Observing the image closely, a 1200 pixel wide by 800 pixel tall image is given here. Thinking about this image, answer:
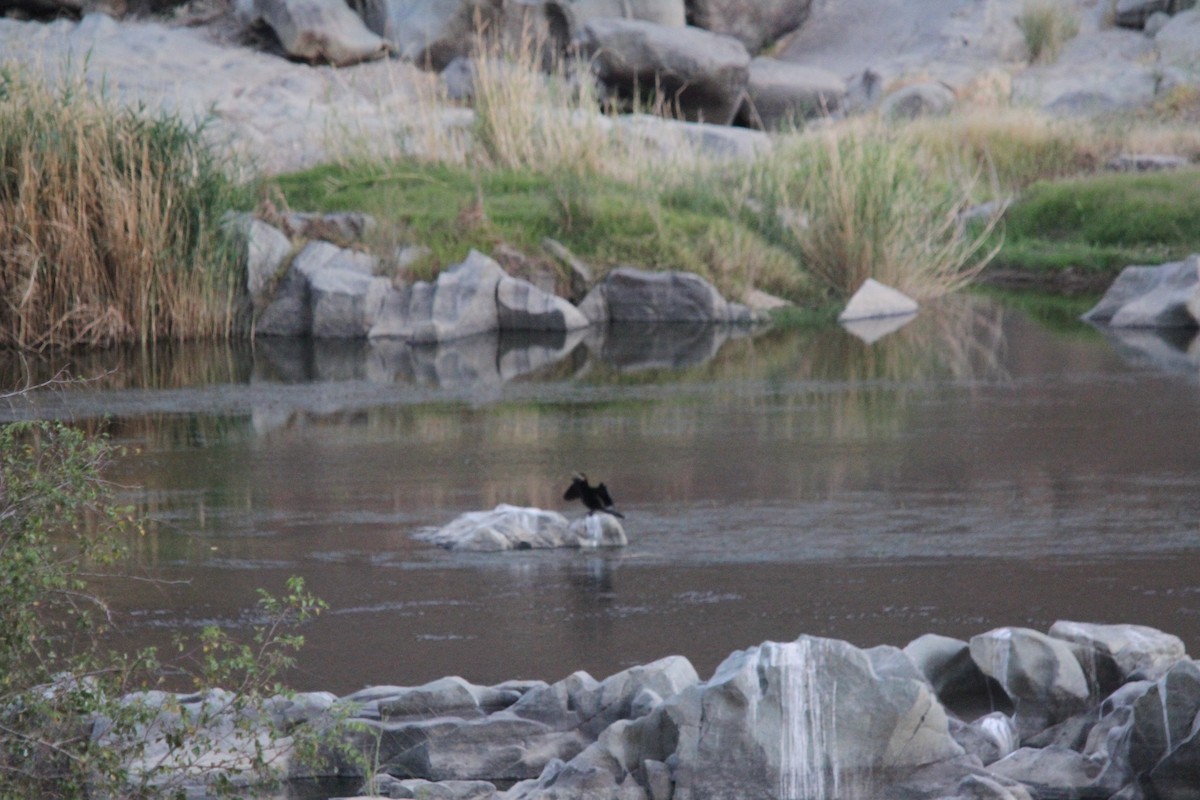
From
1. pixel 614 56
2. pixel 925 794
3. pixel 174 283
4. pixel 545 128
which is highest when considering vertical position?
pixel 614 56

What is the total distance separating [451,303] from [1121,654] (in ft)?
38.9

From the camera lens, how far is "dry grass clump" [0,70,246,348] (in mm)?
15297

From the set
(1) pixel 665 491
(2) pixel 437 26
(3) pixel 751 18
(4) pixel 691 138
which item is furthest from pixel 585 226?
(3) pixel 751 18

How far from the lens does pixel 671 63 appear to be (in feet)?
107

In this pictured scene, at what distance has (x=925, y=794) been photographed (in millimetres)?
4812

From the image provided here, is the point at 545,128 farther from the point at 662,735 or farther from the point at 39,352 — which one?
the point at 662,735

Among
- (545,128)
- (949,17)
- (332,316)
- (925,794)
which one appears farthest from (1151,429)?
(949,17)

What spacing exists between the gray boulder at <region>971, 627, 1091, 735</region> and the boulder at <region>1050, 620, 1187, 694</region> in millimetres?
79

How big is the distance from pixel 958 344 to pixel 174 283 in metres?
7.17

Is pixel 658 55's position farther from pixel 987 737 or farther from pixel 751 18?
pixel 987 737

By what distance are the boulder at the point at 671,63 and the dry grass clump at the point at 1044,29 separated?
27.9ft

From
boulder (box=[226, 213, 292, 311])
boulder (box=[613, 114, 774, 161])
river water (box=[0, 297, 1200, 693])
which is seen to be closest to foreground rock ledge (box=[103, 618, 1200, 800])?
river water (box=[0, 297, 1200, 693])

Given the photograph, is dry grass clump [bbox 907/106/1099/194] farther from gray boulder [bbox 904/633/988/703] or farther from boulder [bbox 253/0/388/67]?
gray boulder [bbox 904/633/988/703]

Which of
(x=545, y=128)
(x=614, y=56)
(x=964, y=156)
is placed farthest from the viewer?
(x=614, y=56)
